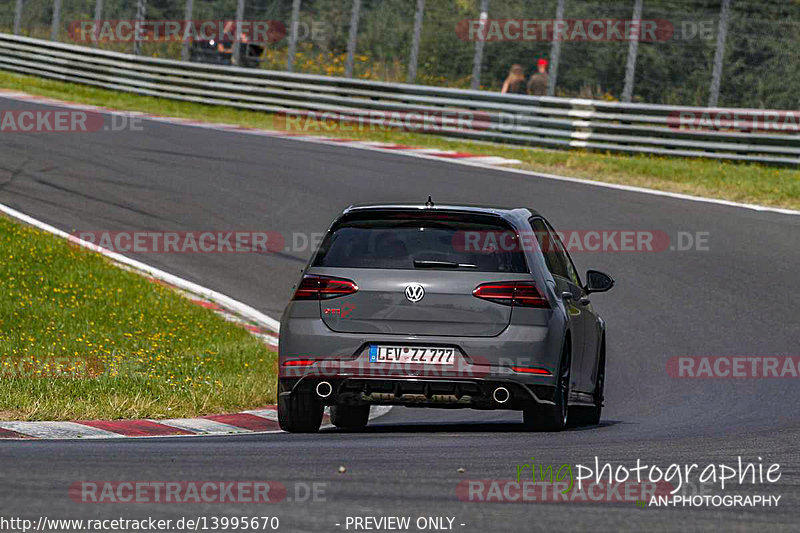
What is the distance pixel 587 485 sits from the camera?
6676 mm

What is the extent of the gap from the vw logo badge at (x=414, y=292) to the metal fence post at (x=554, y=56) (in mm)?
18207

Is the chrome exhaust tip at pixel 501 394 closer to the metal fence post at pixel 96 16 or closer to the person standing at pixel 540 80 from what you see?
the person standing at pixel 540 80

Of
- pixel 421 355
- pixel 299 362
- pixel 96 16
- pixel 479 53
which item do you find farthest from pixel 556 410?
pixel 96 16

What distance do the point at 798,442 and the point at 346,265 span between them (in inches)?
119

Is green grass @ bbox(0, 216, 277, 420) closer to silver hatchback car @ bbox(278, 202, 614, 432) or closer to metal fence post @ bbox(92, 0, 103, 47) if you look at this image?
silver hatchback car @ bbox(278, 202, 614, 432)

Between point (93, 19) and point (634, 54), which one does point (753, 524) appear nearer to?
point (634, 54)

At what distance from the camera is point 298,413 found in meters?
9.22

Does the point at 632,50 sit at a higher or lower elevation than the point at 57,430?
higher

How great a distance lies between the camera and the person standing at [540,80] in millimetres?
26391

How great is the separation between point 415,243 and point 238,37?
2329 cm

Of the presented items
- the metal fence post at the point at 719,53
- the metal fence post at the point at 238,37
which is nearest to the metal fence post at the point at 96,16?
the metal fence post at the point at 238,37

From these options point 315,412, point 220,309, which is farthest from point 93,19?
point 315,412

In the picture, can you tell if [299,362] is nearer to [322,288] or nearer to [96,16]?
[322,288]

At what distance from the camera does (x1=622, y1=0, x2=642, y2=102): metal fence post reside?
81.8 feet
